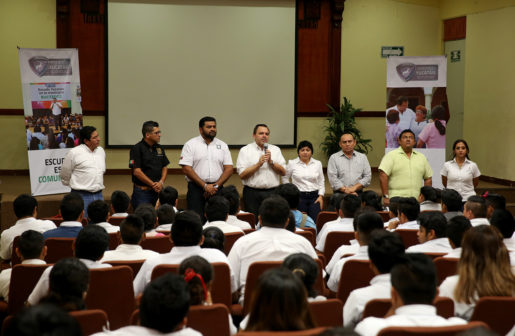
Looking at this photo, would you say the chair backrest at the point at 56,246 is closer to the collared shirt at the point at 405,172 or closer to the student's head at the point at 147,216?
the student's head at the point at 147,216

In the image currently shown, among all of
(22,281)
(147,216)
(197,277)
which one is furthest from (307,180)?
(197,277)

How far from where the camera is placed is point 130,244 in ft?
13.8

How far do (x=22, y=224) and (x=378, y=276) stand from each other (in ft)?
10.2

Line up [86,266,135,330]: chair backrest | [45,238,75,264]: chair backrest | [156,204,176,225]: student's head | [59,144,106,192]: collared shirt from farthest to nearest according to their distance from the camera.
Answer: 1. [59,144,106,192]: collared shirt
2. [156,204,176,225]: student's head
3. [45,238,75,264]: chair backrest
4. [86,266,135,330]: chair backrest

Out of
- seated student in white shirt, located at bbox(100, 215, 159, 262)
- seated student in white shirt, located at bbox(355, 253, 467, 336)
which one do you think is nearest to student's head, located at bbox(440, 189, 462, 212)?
seated student in white shirt, located at bbox(100, 215, 159, 262)

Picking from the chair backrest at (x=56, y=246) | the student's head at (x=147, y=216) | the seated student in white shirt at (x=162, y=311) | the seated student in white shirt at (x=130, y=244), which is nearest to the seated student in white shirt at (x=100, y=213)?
the student's head at (x=147, y=216)

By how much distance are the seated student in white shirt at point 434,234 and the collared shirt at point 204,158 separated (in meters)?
3.36

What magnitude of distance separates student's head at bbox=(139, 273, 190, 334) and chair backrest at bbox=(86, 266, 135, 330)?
1151 mm

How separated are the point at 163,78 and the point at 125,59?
689 mm

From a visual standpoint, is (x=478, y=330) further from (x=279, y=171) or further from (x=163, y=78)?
(x=163, y=78)

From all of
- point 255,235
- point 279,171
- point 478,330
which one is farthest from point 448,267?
point 279,171

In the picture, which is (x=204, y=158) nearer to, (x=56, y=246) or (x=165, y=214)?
(x=165, y=214)

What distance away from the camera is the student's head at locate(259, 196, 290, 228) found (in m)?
4.20

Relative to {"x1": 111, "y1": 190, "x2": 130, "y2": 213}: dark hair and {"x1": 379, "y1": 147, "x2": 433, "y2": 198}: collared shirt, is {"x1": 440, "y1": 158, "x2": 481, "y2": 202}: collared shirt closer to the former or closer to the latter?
{"x1": 379, "y1": 147, "x2": 433, "y2": 198}: collared shirt
